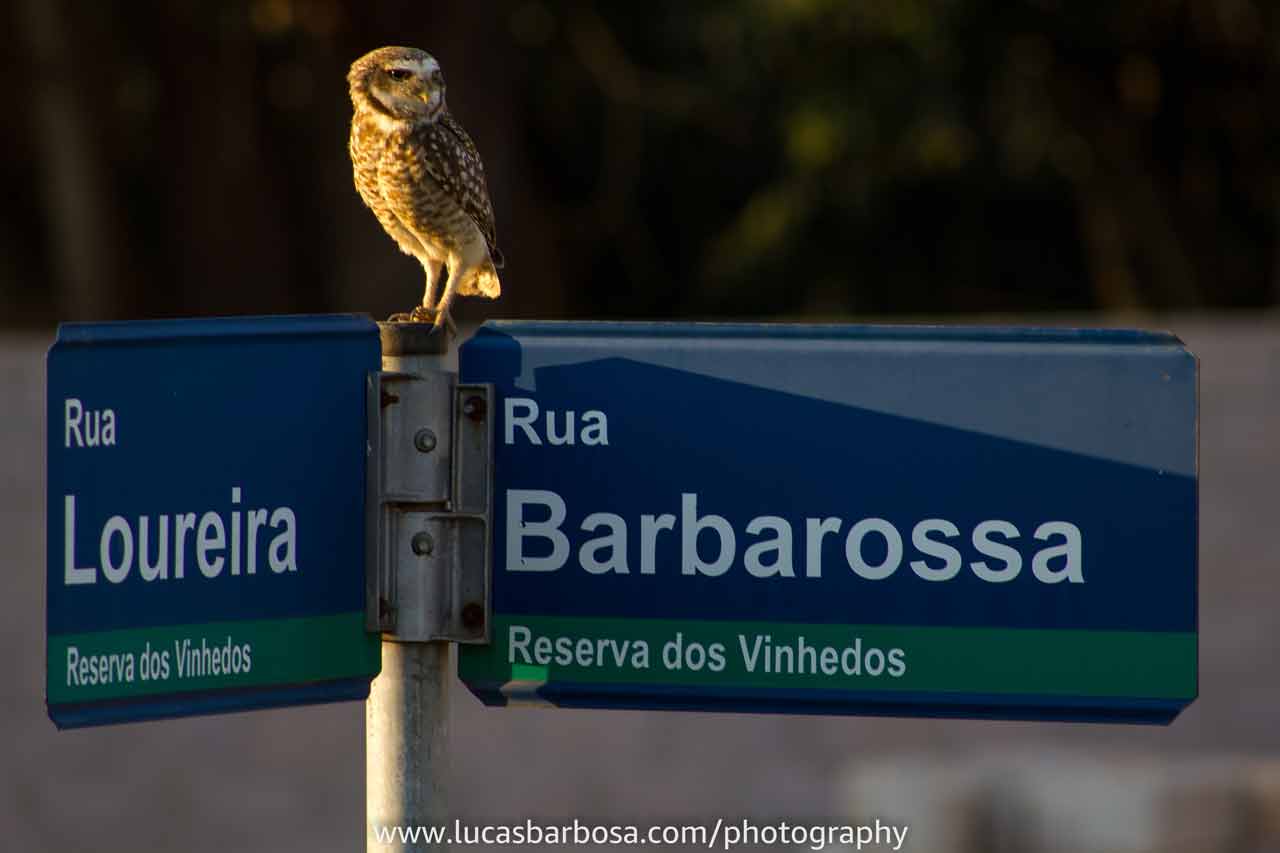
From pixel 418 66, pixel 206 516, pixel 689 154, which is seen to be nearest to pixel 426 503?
pixel 206 516

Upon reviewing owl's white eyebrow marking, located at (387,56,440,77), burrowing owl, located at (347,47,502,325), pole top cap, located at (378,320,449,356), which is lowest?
pole top cap, located at (378,320,449,356)

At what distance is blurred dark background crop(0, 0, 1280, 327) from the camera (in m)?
12.4

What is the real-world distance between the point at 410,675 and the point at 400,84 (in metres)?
1.30

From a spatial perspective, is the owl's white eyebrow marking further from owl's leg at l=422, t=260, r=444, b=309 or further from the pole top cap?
the pole top cap

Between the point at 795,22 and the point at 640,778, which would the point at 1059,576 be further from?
the point at 795,22

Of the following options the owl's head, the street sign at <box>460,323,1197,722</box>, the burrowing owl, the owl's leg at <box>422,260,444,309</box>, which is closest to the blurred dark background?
the owl's leg at <box>422,260,444,309</box>

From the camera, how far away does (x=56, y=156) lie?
13.0 metres

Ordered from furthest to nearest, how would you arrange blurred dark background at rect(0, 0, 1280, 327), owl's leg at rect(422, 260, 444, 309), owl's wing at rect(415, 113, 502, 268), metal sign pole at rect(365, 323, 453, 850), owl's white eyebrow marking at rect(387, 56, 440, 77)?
blurred dark background at rect(0, 0, 1280, 327)
owl's leg at rect(422, 260, 444, 309)
owl's wing at rect(415, 113, 502, 268)
owl's white eyebrow marking at rect(387, 56, 440, 77)
metal sign pole at rect(365, 323, 453, 850)

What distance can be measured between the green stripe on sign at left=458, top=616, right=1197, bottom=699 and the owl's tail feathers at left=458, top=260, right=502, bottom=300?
4.48ft

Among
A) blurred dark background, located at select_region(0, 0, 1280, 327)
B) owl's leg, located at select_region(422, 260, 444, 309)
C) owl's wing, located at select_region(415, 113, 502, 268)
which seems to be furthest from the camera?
blurred dark background, located at select_region(0, 0, 1280, 327)

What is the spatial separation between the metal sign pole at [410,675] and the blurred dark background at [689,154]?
904 cm

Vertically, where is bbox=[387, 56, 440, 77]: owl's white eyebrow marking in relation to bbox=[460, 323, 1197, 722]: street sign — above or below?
above

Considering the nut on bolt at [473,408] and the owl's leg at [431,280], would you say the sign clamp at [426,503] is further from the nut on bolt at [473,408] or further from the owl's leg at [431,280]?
→ the owl's leg at [431,280]

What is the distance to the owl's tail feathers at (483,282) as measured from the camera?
3402 mm
